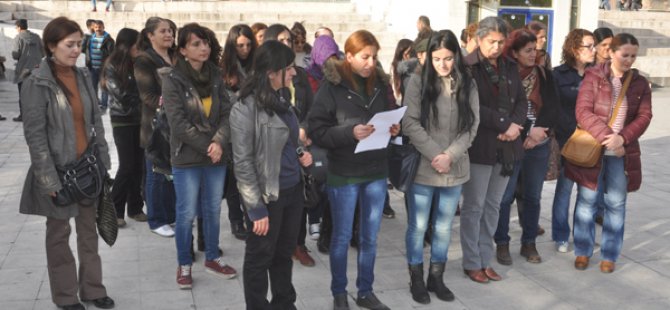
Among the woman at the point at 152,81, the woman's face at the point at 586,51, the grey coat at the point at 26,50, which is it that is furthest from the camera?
the grey coat at the point at 26,50

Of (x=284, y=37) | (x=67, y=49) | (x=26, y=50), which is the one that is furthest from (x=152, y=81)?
(x=26, y=50)

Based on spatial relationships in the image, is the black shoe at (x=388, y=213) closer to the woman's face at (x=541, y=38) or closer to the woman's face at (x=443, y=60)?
the woman's face at (x=541, y=38)

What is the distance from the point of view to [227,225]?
6.50 meters

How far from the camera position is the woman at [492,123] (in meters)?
4.77

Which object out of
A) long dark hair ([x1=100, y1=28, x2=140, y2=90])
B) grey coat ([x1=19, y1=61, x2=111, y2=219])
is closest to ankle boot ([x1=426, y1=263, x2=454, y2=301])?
grey coat ([x1=19, y1=61, x2=111, y2=219])

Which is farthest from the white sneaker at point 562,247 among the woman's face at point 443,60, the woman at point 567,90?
the woman's face at point 443,60

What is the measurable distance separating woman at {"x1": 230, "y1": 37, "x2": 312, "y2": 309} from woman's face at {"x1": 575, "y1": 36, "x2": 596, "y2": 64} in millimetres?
2876

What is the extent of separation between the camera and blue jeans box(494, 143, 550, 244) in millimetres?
5438

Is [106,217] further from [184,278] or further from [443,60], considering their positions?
[443,60]

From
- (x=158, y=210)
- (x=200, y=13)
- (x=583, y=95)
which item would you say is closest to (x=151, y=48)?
(x=158, y=210)

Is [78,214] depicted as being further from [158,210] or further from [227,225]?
[227,225]

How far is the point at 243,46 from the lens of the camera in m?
5.53

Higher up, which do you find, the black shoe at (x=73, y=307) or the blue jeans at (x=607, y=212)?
the blue jeans at (x=607, y=212)

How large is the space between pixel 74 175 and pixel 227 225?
2.37 meters
